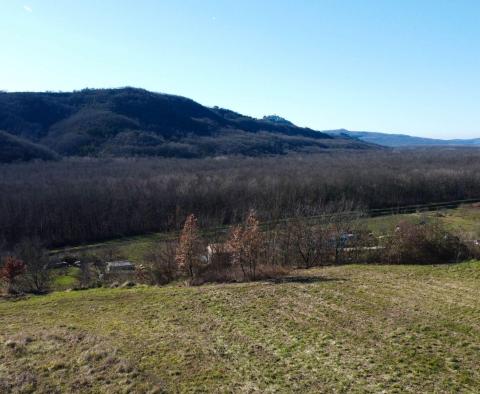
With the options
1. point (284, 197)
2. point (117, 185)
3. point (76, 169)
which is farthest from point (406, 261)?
point (76, 169)

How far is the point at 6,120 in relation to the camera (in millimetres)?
155500

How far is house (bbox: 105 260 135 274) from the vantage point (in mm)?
43097

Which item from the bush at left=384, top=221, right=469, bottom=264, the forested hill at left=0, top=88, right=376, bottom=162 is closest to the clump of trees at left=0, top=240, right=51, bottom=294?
the bush at left=384, top=221, right=469, bottom=264

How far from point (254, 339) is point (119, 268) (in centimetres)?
3210

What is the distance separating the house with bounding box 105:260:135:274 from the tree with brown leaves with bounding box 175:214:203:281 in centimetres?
1513

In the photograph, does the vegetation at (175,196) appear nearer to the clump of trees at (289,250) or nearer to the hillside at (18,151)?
the hillside at (18,151)

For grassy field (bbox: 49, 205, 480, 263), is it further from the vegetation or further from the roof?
the vegetation

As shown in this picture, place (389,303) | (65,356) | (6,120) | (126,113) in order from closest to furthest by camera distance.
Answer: (65,356) < (389,303) < (6,120) < (126,113)

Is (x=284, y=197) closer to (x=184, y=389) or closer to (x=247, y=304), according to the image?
(x=247, y=304)

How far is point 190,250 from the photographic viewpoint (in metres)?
28.9

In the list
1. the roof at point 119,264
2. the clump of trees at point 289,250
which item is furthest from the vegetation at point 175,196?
the clump of trees at point 289,250

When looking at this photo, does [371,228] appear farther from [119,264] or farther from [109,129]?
[109,129]

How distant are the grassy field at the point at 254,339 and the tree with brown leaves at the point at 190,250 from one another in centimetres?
477

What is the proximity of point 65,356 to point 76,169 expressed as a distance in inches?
3819
